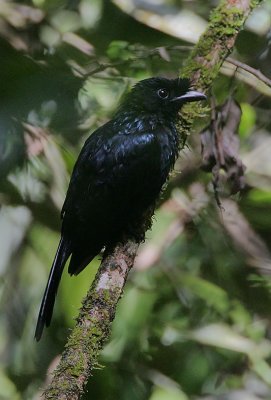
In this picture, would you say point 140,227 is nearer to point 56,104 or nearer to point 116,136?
point 116,136

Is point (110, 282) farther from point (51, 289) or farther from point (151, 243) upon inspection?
point (151, 243)

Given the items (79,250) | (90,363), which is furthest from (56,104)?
(90,363)

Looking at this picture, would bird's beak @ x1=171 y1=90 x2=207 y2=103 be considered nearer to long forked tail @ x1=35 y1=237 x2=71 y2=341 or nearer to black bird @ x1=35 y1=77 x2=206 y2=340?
black bird @ x1=35 y1=77 x2=206 y2=340

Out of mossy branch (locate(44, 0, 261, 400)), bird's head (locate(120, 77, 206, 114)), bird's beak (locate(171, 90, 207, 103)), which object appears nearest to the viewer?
mossy branch (locate(44, 0, 261, 400))

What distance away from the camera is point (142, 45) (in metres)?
3.77

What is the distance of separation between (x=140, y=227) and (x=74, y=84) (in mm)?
720

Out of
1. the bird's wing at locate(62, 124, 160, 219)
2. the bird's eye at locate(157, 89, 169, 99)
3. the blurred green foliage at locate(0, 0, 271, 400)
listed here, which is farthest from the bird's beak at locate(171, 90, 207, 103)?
the blurred green foliage at locate(0, 0, 271, 400)

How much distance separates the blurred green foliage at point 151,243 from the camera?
3.47 metres

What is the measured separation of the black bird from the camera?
292 cm

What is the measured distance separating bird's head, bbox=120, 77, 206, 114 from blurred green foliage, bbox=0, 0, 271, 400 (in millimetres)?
252

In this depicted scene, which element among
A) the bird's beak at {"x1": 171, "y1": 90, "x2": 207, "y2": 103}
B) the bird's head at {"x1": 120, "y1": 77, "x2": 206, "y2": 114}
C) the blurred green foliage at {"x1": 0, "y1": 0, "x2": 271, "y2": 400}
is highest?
the bird's beak at {"x1": 171, "y1": 90, "x2": 207, "y2": 103}

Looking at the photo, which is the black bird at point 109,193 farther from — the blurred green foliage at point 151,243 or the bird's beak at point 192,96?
the blurred green foliage at point 151,243

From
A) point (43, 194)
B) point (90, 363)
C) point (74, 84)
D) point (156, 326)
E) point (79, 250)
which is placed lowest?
point (156, 326)

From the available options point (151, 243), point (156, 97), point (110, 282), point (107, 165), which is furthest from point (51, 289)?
point (156, 97)
